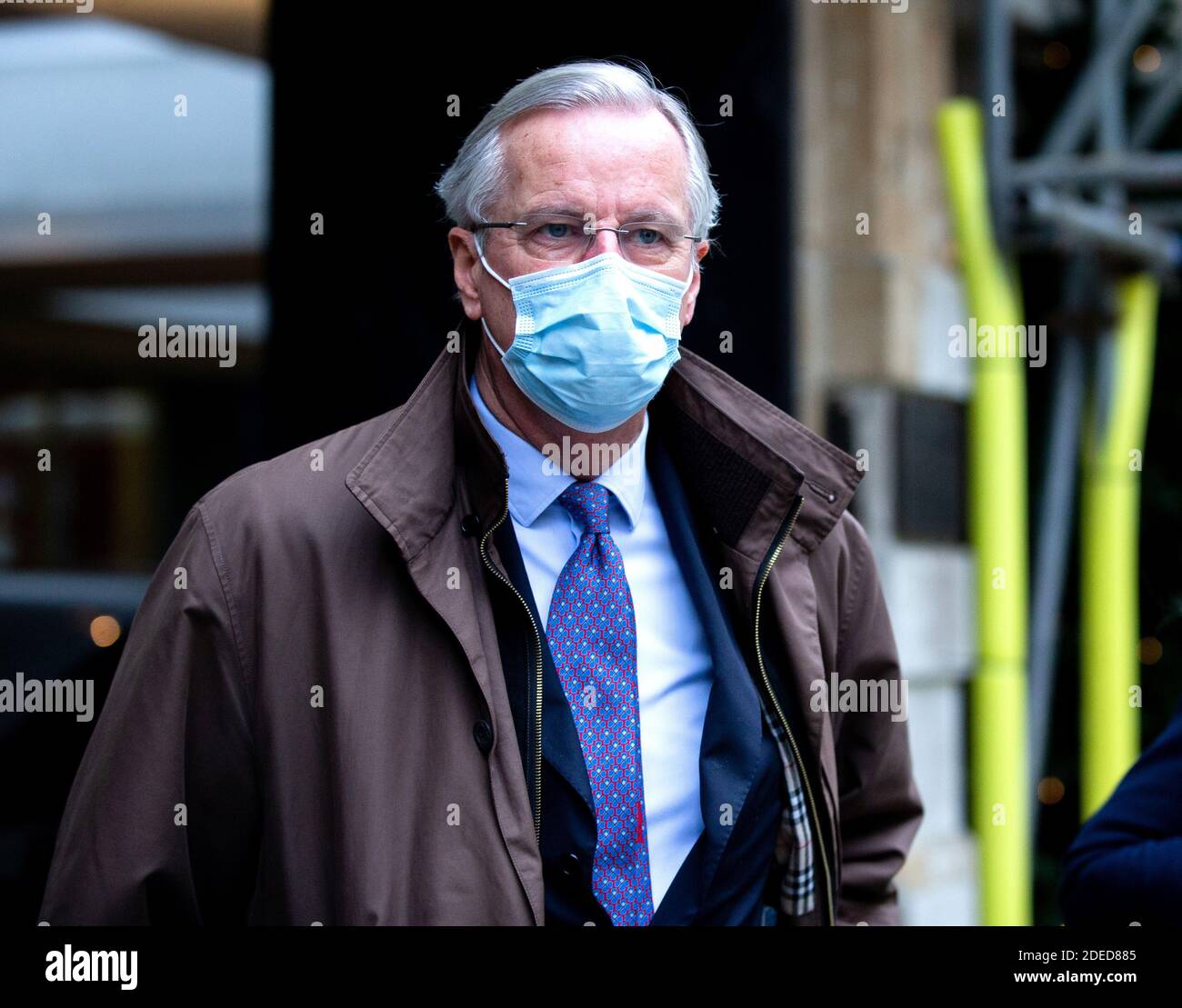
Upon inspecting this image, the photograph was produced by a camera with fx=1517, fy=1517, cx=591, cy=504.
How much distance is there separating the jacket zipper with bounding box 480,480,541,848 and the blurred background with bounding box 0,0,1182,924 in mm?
1458

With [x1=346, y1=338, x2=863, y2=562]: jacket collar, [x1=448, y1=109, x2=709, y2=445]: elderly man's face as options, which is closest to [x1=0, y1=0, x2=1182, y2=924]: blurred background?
[x1=346, y1=338, x2=863, y2=562]: jacket collar

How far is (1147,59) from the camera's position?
4.53 m

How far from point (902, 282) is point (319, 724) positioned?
9.27 feet

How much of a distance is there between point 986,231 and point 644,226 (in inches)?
93.3

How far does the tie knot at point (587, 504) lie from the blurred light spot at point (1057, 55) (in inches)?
137

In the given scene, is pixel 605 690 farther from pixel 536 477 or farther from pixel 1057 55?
pixel 1057 55

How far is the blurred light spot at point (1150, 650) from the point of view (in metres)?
4.50

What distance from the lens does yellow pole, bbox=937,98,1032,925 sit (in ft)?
13.0

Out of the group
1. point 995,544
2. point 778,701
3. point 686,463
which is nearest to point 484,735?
point 778,701

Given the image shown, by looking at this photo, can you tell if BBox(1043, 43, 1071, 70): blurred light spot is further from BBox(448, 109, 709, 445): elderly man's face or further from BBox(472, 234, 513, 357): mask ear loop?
BBox(472, 234, 513, 357): mask ear loop

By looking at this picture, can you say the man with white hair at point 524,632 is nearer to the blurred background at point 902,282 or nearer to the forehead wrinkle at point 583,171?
the forehead wrinkle at point 583,171

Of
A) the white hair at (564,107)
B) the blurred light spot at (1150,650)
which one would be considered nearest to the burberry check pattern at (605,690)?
the white hair at (564,107)
